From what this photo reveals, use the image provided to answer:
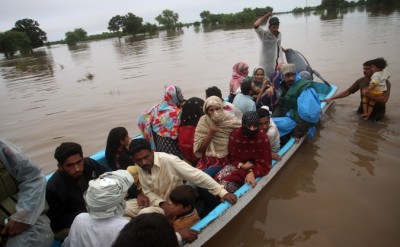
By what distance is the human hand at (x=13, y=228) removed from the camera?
6.12 ft

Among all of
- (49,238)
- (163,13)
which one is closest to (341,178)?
(49,238)

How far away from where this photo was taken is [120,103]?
26.5 feet

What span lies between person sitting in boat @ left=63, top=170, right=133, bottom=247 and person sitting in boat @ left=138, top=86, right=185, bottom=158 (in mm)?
1509

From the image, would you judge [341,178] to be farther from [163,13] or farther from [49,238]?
[163,13]

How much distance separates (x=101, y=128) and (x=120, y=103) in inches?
77.7

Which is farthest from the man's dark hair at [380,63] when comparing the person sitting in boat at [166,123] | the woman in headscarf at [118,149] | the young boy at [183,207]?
the woman in headscarf at [118,149]

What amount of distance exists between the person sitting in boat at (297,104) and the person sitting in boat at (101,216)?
280 cm

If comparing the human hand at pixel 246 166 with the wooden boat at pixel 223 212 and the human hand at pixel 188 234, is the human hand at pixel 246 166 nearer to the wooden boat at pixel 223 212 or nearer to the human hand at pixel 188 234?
the wooden boat at pixel 223 212

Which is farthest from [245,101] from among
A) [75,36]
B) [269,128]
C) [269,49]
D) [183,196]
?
[75,36]

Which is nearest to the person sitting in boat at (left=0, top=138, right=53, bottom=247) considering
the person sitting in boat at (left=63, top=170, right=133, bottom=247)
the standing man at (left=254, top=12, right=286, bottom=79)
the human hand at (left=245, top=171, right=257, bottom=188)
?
the person sitting in boat at (left=63, top=170, right=133, bottom=247)

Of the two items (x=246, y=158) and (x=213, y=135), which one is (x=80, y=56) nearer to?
(x=213, y=135)

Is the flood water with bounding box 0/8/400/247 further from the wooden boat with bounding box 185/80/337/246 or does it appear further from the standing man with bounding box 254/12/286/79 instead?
the standing man with bounding box 254/12/286/79

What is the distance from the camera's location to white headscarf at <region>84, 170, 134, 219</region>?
164 centimetres

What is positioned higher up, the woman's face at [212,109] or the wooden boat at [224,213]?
the woman's face at [212,109]
